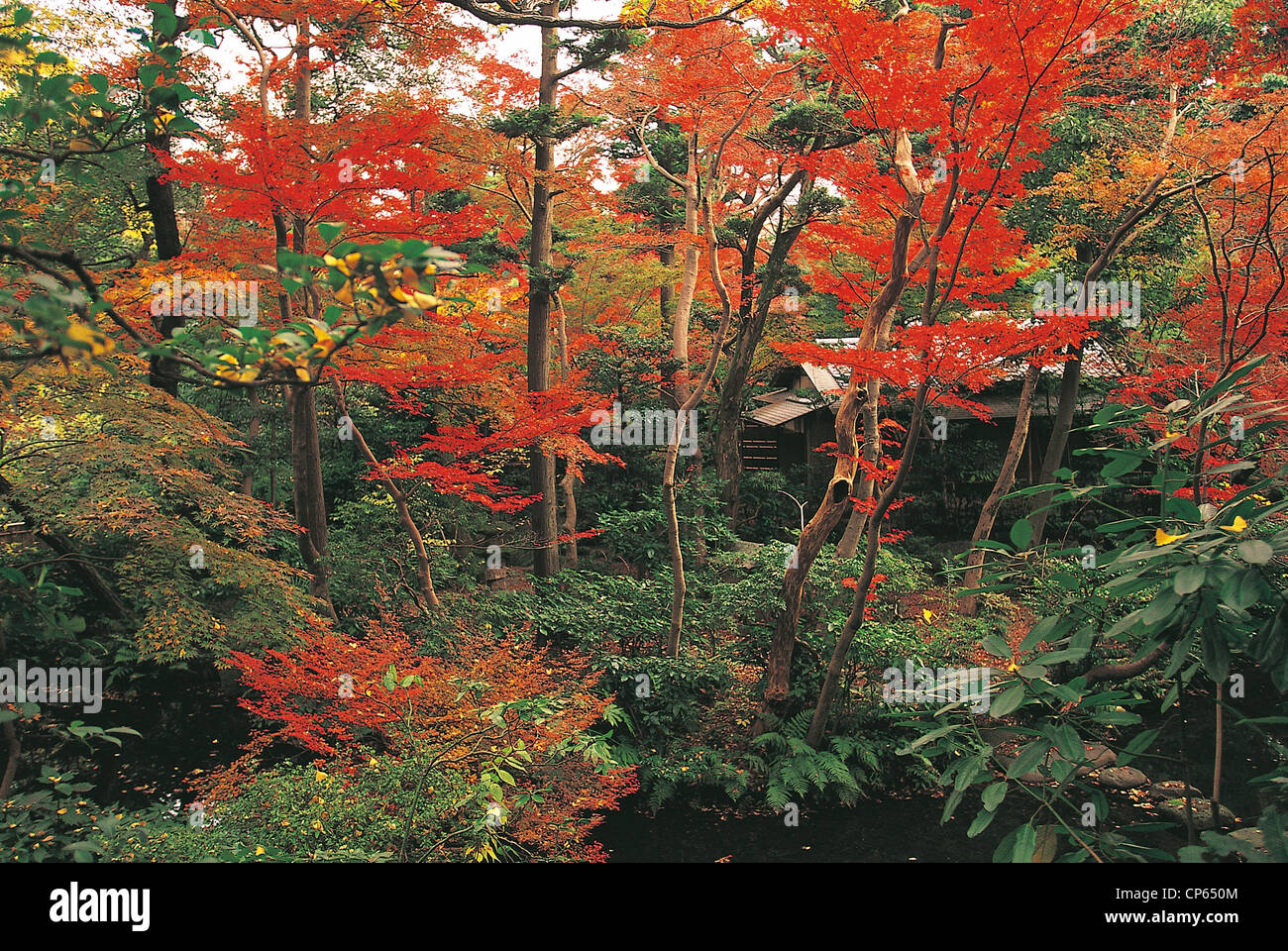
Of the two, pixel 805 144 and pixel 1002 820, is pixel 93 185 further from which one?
pixel 1002 820

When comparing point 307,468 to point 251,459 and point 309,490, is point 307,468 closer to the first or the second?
point 309,490

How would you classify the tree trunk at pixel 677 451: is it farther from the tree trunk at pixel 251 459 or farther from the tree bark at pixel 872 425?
the tree trunk at pixel 251 459

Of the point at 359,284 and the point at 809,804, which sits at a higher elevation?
the point at 359,284

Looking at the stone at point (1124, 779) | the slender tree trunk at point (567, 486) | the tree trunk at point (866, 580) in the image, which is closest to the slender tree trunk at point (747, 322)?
the slender tree trunk at point (567, 486)

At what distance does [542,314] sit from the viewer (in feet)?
33.0

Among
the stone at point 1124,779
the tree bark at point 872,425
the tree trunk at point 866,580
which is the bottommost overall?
the stone at point 1124,779

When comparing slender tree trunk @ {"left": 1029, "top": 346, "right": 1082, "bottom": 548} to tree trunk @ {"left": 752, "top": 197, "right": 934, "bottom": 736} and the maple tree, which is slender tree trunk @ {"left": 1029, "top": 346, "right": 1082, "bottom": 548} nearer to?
the maple tree

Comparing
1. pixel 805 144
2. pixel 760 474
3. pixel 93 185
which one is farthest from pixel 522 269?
pixel 760 474

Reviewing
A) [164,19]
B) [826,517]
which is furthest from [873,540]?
[164,19]

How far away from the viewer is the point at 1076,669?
805cm

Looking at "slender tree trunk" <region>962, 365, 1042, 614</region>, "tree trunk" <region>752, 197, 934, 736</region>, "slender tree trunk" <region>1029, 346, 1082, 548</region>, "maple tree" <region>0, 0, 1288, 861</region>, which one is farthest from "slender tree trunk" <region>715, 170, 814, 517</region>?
"slender tree trunk" <region>1029, 346, 1082, 548</region>

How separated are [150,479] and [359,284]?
717 centimetres

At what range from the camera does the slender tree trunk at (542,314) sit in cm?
959

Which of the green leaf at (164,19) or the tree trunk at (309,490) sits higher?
the green leaf at (164,19)
